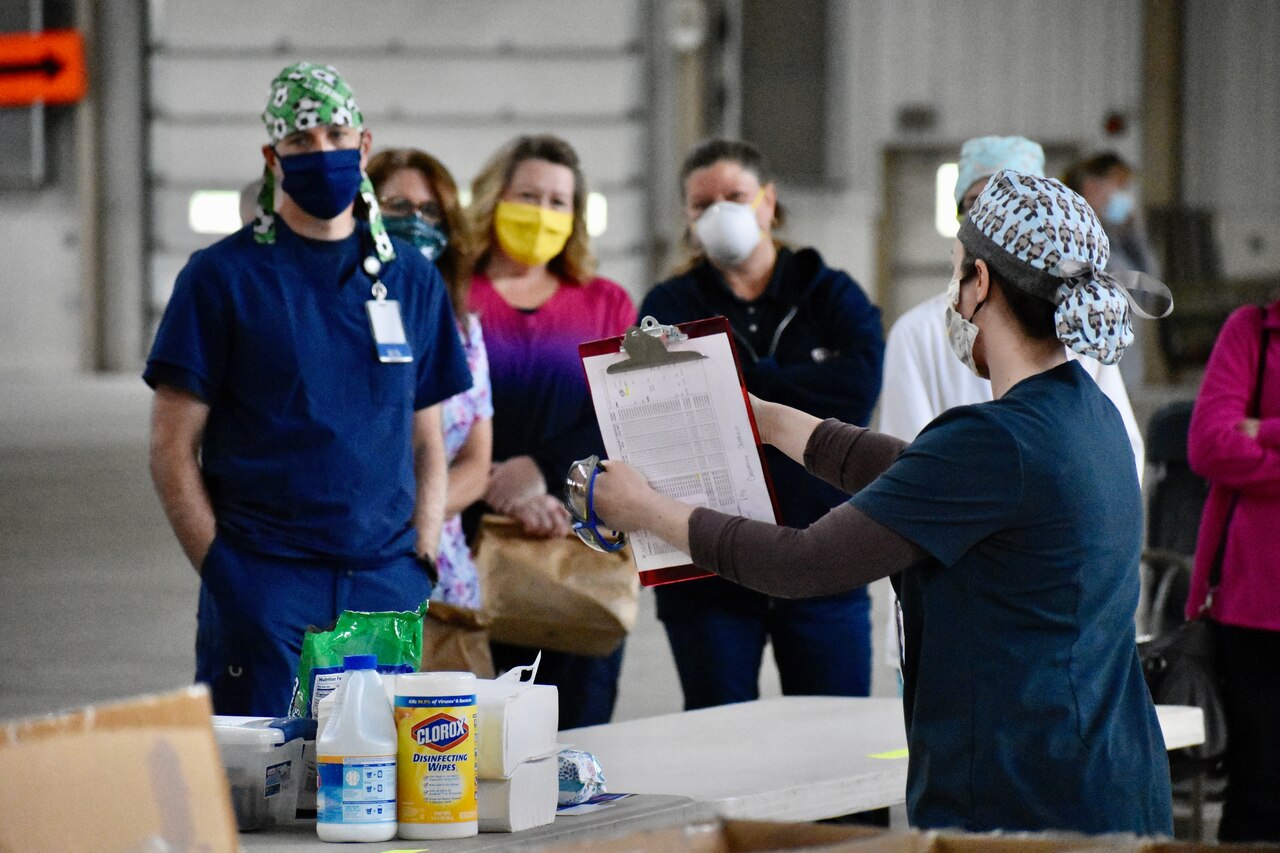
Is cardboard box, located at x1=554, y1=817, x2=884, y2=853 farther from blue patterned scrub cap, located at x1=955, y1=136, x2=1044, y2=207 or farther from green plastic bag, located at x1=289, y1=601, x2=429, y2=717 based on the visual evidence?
blue patterned scrub cap, located at x1=955, y1=136, x2=1044, y2=207

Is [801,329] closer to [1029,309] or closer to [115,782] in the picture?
[1029,309]

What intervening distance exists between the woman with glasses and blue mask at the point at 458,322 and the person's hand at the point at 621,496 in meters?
1.16

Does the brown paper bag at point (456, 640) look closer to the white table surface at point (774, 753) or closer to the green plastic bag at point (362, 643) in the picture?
the white table surface at point (774, 753)

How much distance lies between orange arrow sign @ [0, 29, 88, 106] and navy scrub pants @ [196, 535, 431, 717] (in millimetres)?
14844

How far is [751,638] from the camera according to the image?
10.9 ft

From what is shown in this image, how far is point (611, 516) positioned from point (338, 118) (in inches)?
41.6

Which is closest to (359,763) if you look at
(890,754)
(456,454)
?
(890,754)

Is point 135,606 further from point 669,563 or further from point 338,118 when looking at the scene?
point 669,563

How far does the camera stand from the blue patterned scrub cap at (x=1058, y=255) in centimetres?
182

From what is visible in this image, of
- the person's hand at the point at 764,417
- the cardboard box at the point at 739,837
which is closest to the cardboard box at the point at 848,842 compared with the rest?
the cardboard box at the point at 739,837

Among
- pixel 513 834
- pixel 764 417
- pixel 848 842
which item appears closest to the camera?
pixel 848 842

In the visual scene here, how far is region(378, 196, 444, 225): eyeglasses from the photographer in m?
3.45

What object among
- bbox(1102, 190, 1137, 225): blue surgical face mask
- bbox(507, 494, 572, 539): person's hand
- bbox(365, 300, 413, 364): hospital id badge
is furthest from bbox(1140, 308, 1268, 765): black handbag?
bbox(1102, 190, 1137, 225): blue surgical face mask

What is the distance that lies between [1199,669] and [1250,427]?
20.6 inches
